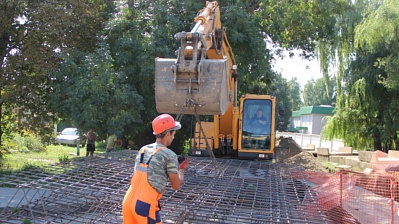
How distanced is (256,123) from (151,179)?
7.54 m

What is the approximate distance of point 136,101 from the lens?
14.2 metres

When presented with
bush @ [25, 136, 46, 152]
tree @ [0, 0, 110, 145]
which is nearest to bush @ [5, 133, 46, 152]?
bush @ [25, 136, 46, 152]

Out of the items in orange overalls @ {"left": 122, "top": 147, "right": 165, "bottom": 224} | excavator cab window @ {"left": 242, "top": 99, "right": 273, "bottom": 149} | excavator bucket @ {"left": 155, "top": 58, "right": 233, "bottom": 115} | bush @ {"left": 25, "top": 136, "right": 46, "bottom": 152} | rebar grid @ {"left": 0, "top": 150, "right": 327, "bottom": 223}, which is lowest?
bush @ {"left": 25, "top": 136, "right": 46, "bottom": 152}

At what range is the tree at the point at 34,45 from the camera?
13492mm

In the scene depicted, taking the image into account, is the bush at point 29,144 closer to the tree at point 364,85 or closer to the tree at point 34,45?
the tree at point 34,45

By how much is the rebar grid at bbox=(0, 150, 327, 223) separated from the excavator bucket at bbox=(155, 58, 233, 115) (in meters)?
1.38

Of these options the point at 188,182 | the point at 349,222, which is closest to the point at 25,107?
the point at 188,182

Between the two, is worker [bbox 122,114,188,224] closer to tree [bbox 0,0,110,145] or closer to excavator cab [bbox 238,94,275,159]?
excavator cab [bbox 238,94,275,159]

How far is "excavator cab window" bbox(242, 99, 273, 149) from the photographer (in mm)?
10844

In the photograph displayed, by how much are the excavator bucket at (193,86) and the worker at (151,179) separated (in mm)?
3138

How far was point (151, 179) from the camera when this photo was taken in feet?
12.1

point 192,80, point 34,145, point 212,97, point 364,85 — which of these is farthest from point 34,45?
point 364,85

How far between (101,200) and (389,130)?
16044 millimetres

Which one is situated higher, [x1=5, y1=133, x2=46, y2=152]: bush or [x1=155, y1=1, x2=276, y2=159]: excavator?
[x1=155, y1=1, x2=276, y2=159]: excavator
